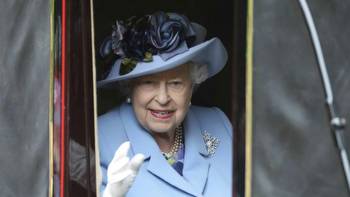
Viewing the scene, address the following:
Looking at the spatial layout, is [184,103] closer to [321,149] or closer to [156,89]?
[156,89]

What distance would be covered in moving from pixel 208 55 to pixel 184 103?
256mm

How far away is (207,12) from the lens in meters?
4.18

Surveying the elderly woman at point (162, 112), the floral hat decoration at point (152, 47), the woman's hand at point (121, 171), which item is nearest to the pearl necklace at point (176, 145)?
the elderly woman at point (162, 112)

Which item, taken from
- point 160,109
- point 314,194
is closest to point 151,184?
point 160,109

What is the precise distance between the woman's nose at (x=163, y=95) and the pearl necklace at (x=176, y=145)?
8.9 inches

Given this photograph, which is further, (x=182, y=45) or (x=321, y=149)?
(x=182, y=45)

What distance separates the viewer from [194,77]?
375cm

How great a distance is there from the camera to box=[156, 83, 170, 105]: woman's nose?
→ 11.6ft

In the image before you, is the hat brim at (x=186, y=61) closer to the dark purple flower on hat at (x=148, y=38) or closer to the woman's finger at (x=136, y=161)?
the dark purple flower on hat at (x=148, y=38)

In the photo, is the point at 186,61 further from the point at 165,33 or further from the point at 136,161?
the point at 136,161

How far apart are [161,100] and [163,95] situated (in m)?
0.03

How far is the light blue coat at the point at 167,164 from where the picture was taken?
11.4ft

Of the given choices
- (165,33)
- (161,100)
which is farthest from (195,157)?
(165,33)

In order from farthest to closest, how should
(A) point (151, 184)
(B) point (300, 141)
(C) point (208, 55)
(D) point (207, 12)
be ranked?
(D) point (207, 12), (C) point (208, 55), (A) point (151, 184), (B) point (300, 141)
